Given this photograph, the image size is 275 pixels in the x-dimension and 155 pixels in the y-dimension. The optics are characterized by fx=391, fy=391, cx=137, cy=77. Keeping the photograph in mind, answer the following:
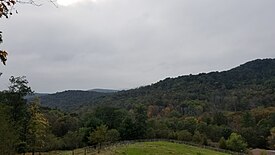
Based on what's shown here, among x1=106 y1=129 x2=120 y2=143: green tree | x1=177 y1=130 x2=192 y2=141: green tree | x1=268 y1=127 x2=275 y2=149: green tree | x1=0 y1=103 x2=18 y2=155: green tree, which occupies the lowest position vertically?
x1=268 y1=127 x2=275 y2=149: green tree

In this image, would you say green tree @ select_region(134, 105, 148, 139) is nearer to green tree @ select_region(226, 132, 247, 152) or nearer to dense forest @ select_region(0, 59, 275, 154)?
dense forest @ select_region(0, 59, 275, 154)

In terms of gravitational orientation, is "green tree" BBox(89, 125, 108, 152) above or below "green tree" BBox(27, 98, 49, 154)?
below

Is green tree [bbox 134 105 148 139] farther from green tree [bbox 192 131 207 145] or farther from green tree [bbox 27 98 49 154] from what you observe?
green tree [bbox 27 98 49 154]

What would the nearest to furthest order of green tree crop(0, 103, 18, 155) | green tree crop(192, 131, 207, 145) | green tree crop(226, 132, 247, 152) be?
green tree crop(0, 103, 18, 155)
green tree crop(226, 132, 247, 152)
green tree crop(192, 131, 207, 145)

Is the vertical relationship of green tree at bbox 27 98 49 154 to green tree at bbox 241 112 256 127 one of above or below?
above

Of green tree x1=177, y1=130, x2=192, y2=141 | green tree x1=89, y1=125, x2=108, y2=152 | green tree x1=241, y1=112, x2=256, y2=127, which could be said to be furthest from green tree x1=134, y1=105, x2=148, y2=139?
green tree x1=241, y1=112, x2=256, y2=127

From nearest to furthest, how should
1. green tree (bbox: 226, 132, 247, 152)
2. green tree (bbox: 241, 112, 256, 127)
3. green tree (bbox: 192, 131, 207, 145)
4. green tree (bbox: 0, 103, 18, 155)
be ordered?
green tree (bbox: 0, 103, 18, 155) → green tree (bbox: 226, 132, 247, 152) → green tree (bbox: 192, 131, 207, 145) → green tree (bbox: 241, 112, 256, 127)

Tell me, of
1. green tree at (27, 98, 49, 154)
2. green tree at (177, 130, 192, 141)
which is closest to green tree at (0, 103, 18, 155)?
green tree at (27, 98, 49, 154)

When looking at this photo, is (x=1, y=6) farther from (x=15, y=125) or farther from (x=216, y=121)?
(x=216, y=121)

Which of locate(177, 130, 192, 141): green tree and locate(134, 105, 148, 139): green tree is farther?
locate(177, 130, 192, 141): green tree

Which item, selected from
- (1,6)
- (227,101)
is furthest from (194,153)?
(227,101)

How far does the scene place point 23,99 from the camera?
51.8m

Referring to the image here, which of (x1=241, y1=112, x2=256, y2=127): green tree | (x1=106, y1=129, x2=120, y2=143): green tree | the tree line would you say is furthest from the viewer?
(x1=241, y1=112, x2=256, y2=127): green tree

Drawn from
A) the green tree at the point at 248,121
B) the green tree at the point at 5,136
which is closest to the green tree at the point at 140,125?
the green tree at the point at 5,136
